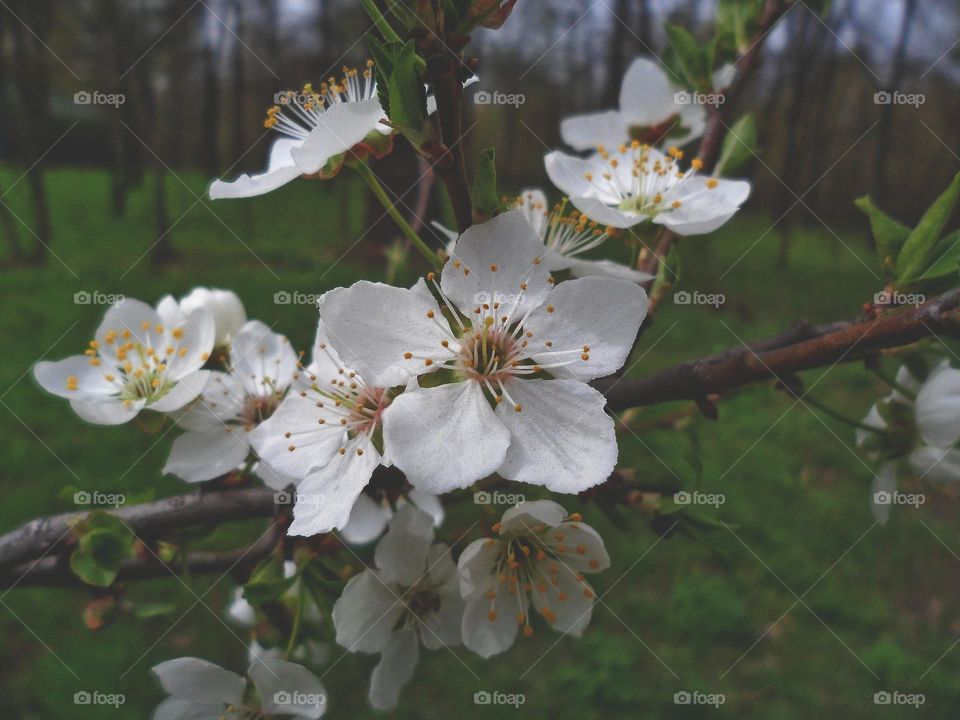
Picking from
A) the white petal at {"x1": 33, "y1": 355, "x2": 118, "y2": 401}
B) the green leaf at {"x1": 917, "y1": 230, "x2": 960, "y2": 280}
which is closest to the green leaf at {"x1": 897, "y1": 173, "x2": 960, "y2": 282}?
the green leaf at {"x1": 917, "y1": 230, "x2": 960, "y2": 280}

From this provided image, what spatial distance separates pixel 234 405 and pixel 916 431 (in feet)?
3.57

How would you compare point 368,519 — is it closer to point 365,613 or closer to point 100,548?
point 365,613

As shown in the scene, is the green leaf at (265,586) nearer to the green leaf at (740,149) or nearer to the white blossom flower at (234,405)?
the white blossom flower at (234,405)

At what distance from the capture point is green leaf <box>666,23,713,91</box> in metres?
1.30

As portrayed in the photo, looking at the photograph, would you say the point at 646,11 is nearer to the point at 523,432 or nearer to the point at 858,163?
the point at 858,163

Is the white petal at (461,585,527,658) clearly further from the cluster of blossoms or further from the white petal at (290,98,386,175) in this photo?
the white petal at (290,98,386,175)

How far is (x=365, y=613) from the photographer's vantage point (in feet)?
3.07

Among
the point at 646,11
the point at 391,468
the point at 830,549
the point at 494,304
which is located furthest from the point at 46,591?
the point at 646,11

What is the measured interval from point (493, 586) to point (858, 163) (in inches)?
531

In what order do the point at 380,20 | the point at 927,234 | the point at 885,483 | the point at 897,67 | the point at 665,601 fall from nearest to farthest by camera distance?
the point at 380,20
the point at 927,234
the point at 885,483
the point at 665,601
the point at 897,67

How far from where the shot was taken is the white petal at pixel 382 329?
2.44 ft

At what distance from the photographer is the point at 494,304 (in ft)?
2.70

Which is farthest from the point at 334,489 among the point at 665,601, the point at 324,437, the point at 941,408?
the point at 665,601

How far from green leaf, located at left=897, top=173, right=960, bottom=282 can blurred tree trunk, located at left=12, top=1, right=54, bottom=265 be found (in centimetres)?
627
